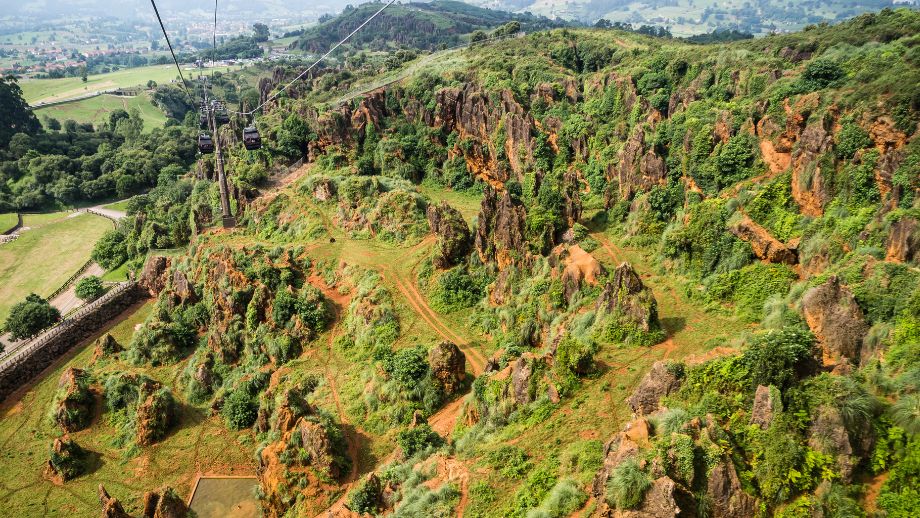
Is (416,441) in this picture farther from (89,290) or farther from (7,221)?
(7,221)

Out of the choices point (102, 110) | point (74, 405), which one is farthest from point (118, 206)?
point (102, 110)

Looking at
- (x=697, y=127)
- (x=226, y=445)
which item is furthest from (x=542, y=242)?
(x=226, y=445)

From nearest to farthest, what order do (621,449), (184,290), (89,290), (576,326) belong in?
1. (621,449)
2. (576,326)
3. (184,290)
4. (89,290)

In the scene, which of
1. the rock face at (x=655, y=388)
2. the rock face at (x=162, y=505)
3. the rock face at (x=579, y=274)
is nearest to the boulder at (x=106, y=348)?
the rock face at (x=162, y=505)

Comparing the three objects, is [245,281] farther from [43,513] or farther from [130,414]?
[43,513]

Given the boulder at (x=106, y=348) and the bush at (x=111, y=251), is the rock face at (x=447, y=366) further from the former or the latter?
the bush at (x=111, y=251)
